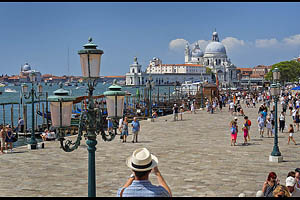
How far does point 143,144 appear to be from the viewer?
12898 mm

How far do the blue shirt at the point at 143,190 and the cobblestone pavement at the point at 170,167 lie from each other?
395cm

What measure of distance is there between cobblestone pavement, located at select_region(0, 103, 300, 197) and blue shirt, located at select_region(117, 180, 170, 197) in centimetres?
395

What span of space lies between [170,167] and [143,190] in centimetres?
609

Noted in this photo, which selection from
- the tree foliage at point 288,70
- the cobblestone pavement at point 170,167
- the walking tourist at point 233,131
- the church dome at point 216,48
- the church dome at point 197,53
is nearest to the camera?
the cobblestone pavement at point 170,167

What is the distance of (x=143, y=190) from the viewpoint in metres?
3.18

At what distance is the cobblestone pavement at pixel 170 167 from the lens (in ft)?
24.4

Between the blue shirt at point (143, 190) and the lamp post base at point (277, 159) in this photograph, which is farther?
the lamp post base at point (277, 159)

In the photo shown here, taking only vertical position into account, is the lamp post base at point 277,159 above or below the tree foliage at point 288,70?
below

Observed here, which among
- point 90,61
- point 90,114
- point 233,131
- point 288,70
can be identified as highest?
point 288,70

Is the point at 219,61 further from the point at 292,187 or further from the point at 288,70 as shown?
the point at 292,187

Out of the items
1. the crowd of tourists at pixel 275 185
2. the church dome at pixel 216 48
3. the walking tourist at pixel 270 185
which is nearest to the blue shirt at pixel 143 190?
the crowd of tourists at pixel 275 185

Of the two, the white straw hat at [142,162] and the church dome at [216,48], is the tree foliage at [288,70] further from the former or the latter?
the white straw hat at [142,162]

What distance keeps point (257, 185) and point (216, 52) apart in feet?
476

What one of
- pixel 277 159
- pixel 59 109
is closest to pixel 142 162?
pixel 59 109
